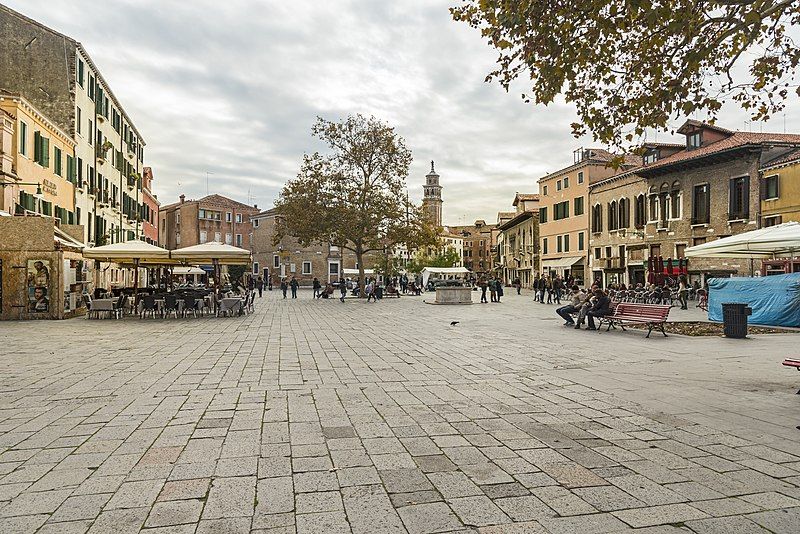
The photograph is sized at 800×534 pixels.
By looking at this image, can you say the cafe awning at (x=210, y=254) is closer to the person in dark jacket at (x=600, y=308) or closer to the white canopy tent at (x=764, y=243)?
the person in dark jacket at (x=600, y=308)

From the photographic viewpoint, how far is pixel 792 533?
10.5 ft

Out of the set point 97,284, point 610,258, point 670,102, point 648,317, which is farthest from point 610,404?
point 610,258

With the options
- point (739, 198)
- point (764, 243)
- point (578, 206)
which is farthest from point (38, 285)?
point (578, 206)

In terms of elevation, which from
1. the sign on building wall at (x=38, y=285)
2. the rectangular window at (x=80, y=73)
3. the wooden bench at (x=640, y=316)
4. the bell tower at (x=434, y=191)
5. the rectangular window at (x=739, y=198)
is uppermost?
the bell tower at (x=434, y=191)

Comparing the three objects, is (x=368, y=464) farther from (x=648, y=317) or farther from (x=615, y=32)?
(x=648, y=317)

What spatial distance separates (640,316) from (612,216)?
30.7 metres

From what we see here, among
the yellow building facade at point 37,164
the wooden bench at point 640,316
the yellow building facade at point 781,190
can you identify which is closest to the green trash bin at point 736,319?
the wooden bench at point 640,316

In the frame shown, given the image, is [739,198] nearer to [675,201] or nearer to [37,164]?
[675,201]

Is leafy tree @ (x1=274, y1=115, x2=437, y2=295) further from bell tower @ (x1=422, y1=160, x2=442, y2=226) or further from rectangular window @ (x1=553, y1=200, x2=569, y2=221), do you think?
bell tower @ (x1=422, y1=160, x2=442, y2=226)

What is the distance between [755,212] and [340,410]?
29671 millimetres

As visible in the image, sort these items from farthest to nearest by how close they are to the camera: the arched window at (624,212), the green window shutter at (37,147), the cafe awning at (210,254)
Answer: the arched window at (624,212) → the green window shutter at (37,147) → the cafe awning at (210,254)

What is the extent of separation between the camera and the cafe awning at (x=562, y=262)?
48350 millimetres

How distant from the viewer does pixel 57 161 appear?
1044 inches

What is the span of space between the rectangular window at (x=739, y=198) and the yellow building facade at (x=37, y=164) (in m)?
31.9
